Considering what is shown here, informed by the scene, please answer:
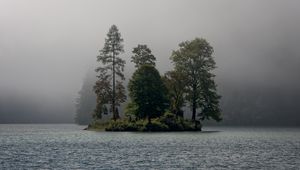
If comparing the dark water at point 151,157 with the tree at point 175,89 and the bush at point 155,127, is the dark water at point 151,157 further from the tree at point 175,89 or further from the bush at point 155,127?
the tree at point 175,89

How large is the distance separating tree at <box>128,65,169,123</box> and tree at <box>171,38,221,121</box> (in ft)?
30.8

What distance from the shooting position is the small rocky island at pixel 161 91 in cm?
11694

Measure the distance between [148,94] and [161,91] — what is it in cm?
289

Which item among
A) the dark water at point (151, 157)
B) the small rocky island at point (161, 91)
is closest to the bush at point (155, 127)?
the small rocky island at point (161, 91)

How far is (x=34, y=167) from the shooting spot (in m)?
51.0

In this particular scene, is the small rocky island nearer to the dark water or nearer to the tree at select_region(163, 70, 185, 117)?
the tree at select_region(163, 70, 185, 117)

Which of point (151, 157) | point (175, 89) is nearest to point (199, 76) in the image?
point (175, 89)

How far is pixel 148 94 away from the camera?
117 meters

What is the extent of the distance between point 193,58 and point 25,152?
65.6m

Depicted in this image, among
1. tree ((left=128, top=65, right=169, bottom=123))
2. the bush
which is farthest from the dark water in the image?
tree ((left=128, top=65, right=169, bottom=123))

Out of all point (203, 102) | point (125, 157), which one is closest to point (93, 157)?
point (125, 157)

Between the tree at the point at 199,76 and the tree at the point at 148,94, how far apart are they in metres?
9.40

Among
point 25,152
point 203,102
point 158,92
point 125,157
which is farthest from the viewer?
point 203,102

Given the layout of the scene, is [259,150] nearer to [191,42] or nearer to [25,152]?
[25,152]
